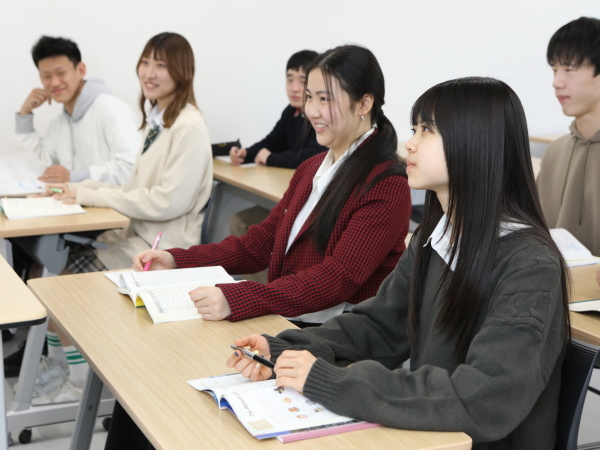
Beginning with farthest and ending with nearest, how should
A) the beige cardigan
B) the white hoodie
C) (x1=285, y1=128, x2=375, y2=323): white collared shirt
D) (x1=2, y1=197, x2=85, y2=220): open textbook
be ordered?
the white hoodie
the beige cardigan
(x1=2, y1=197, x2=85, y2=220): open textbook
(x1=285, y1=128, x2=375, y2=323): white collared shirt

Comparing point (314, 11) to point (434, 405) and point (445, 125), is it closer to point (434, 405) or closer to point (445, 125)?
point (445, 125)

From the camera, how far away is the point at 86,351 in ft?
4.64

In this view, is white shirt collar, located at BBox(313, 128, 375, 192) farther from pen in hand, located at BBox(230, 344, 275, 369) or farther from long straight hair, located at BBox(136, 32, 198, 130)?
long straight hair, located at BBox(136, 32, 198, 130)

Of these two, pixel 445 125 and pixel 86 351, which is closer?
pixel 445 125

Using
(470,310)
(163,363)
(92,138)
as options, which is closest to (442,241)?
(470,310)

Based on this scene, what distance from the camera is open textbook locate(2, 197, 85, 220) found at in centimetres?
266

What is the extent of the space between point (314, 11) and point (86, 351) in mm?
3682

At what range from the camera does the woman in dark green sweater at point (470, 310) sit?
3.62ft

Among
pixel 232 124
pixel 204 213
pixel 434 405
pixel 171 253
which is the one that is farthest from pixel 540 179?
pixel 232 124

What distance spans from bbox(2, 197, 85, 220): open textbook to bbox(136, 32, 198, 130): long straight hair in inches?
20.4

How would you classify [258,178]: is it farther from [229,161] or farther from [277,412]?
[277,412]

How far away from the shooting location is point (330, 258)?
5.98 ft

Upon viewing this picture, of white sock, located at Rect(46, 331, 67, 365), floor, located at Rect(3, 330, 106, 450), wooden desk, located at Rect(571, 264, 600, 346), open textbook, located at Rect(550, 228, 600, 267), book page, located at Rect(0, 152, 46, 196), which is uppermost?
open textbook, located at Rect(550, 228, 600, 267)

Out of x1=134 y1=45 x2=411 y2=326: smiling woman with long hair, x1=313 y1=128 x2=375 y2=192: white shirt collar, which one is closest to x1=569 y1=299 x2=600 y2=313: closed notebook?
x1=134 y1=45 x2=411 y2=326: smiling woman with long hair
